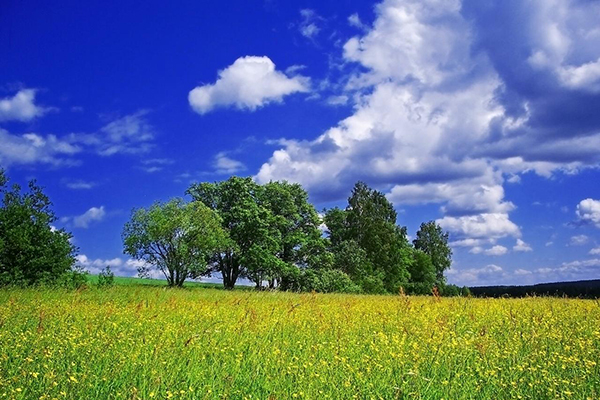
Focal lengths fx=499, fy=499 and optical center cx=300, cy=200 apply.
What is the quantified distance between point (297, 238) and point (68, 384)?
38080 millimetres

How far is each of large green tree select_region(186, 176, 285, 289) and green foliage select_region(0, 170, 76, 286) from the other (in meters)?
19.8

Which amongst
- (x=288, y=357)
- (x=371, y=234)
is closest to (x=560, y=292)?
(x=288, y=357)

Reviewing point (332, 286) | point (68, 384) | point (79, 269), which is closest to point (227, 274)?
point (332, 286)

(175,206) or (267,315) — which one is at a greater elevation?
(175,206)

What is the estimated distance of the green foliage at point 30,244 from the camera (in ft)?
68.6

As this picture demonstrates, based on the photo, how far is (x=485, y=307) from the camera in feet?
48.6

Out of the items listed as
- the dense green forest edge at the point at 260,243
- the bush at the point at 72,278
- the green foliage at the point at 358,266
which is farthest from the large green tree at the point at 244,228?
the bush at the point at 72,278

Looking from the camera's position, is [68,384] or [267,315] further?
[267,315]

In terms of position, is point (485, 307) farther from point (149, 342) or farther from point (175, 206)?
point (175, 206)

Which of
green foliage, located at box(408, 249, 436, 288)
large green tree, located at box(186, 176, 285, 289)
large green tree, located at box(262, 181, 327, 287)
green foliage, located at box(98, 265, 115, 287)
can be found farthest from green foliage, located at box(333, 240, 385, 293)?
green foliage, located at box(98, 265, 115, 287)

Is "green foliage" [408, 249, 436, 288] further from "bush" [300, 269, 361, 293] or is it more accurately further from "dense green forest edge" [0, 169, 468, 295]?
"bush" [300, 269, 361, 293]

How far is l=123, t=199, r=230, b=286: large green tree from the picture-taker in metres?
38.8

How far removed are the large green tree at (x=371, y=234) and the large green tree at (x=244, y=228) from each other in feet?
42.2

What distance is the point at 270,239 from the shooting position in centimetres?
4188
